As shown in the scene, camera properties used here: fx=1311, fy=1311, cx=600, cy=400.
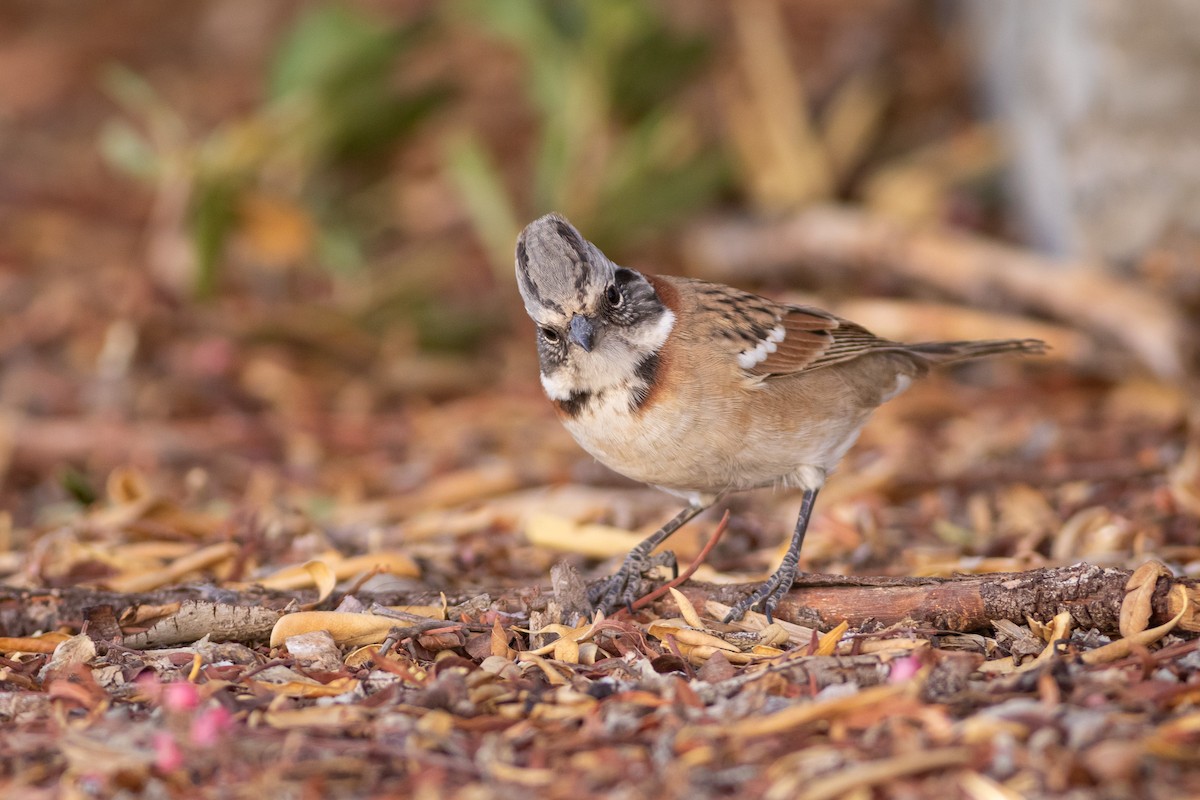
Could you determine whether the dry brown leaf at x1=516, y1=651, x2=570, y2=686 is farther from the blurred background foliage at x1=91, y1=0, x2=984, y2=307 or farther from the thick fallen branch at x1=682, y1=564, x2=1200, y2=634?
the blurred background foliage at x1=91, y1=0, x2=984, y2=307

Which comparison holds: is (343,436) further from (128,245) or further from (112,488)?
(128,245)

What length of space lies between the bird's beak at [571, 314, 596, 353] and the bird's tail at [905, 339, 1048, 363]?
1.55 meters

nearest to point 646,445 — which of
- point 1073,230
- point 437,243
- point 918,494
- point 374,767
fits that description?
point 374,767

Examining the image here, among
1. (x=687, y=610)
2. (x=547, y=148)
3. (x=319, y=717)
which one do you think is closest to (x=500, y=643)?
(x=687, y=610)

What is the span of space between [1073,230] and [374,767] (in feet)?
18.6

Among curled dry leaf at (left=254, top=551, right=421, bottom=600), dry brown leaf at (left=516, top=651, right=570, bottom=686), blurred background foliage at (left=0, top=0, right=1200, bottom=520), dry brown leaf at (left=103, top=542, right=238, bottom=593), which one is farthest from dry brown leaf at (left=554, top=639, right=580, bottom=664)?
A: blurred background foliage at (left=0, top=0, right=1200, bottom=520)

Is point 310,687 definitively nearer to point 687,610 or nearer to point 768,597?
point 687,610

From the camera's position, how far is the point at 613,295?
14.2 ft

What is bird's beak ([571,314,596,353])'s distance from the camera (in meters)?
4.16

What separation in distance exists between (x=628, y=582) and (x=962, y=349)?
5.71ft

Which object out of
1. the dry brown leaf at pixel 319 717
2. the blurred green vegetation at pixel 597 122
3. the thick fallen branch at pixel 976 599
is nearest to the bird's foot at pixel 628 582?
the thick fallen branch at pixel 976 599

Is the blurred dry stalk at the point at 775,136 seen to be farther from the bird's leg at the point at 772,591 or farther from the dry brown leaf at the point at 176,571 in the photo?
the dry brown leaf at the point at 176,571

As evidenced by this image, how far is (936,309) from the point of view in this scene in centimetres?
727

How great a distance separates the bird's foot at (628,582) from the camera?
432 cm
